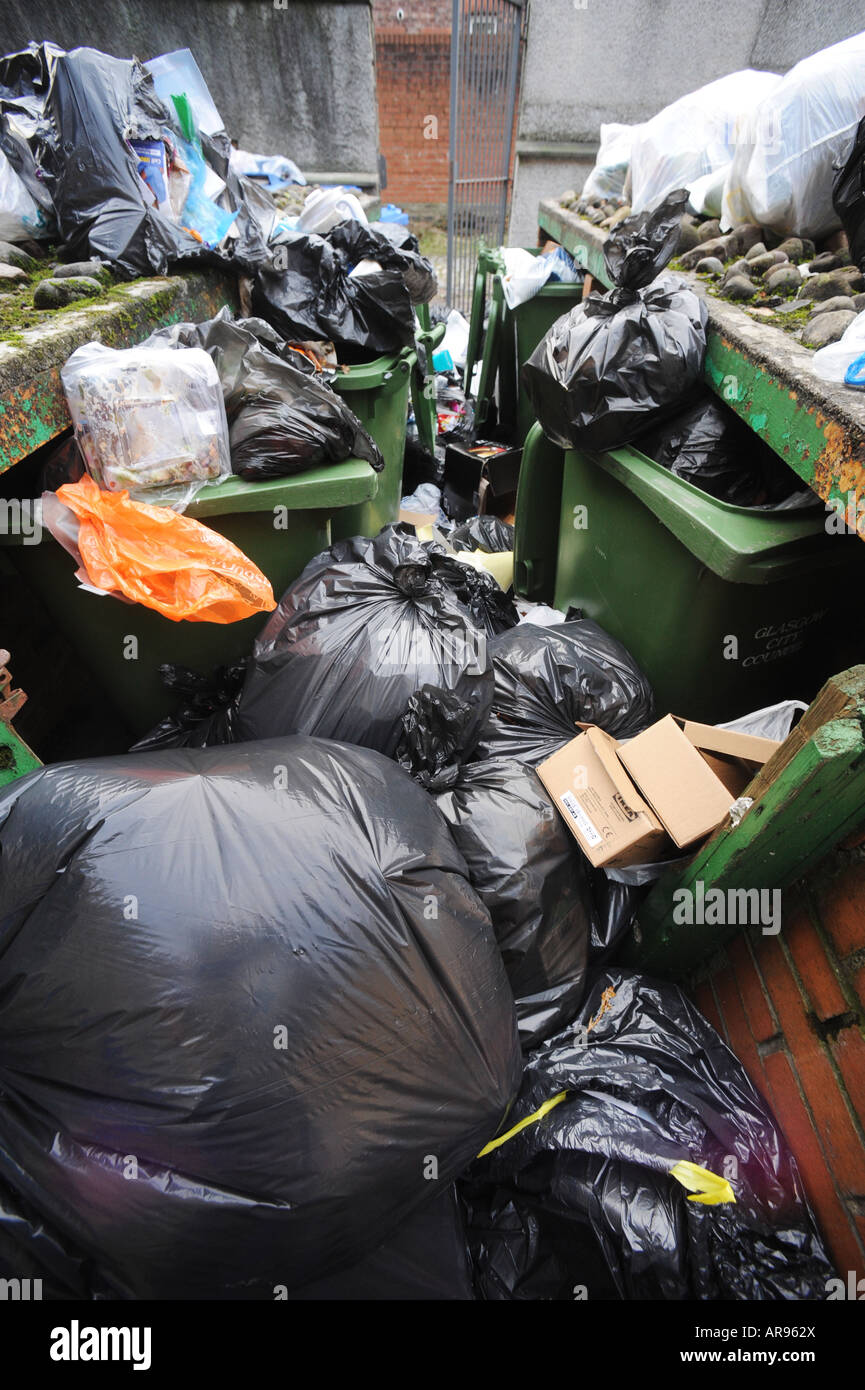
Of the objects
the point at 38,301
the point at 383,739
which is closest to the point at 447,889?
the point at 383,739

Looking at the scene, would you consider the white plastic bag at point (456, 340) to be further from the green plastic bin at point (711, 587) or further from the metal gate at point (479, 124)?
the green plastic bin at point (711, 587)

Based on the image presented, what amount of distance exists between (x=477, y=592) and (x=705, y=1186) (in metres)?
1.56

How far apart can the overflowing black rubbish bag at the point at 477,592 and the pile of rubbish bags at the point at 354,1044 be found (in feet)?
1.36

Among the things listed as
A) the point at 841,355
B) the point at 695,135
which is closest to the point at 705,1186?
the point at 841,355

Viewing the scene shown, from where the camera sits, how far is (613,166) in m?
3.70

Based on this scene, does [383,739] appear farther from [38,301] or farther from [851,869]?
[38,301]

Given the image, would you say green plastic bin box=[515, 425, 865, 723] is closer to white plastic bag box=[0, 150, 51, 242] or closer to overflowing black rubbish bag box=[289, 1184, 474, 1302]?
overflowing black rubbish bag box=[289, 1184, 474, 1302]

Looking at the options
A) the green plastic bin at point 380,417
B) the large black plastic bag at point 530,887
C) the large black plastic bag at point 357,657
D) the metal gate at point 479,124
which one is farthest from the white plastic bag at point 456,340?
the large black plastic bag at point 530,887

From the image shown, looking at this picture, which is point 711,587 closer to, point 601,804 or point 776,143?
point 601,804

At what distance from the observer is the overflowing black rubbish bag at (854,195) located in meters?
1.61

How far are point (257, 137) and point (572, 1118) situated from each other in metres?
8.01

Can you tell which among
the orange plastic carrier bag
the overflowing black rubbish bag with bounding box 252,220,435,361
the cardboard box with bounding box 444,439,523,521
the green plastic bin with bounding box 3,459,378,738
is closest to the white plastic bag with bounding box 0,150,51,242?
the overflowing black rubbish bag with bounding box 252,220,435,361

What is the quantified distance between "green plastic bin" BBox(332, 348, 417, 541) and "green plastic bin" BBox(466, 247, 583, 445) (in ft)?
3.45

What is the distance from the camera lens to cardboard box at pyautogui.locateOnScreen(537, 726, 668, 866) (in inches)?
49.2
